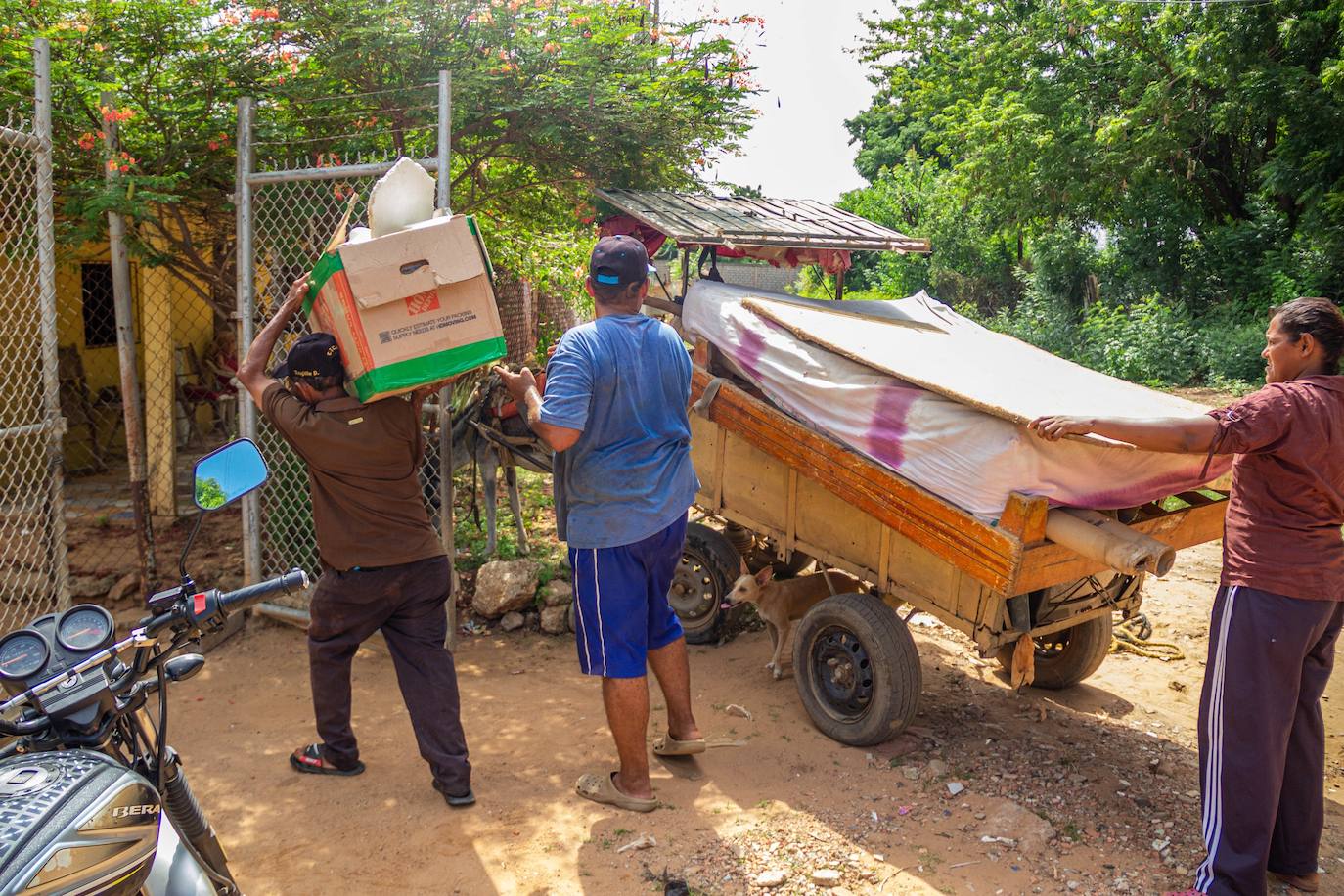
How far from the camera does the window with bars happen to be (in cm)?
948

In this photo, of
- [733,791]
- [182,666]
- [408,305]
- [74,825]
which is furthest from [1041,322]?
[74,825]

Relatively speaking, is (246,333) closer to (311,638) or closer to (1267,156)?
(311,638)

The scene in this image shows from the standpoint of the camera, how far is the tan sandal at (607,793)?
3.85 meters

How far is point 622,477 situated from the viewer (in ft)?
12.2

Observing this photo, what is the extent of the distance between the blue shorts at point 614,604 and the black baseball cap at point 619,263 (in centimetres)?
101

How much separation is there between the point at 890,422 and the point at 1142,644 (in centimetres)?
295

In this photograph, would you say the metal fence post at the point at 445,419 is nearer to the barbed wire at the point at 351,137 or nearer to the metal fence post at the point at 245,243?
the barbed wire at the point at 351,137

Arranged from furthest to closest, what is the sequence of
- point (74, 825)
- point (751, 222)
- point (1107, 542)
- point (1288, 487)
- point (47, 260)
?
1. point (751, 222)
2. point (47, 260)
3. point (1107, 542)
4. point (1288, 487)
5. point (74, 825)

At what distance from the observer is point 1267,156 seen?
635 inches

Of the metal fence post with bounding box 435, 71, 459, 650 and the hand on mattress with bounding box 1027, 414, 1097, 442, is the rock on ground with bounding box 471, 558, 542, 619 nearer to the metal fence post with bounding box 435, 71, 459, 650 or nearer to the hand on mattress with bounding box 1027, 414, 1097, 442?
the metal fence post with bounding box 435, 71, 459, 650

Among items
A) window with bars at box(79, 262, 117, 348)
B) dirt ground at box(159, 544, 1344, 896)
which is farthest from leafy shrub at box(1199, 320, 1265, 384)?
window with bars at box(79, 262, 117, 348)

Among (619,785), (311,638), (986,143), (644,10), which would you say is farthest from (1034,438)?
(986,143)

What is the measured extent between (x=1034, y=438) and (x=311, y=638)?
9.77ft

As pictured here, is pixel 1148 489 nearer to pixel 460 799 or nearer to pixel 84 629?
pixel 460 799
